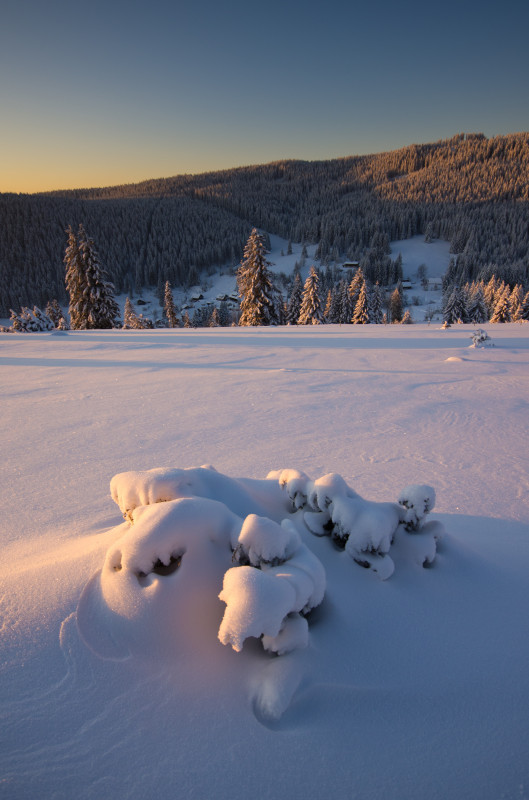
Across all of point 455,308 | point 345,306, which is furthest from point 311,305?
point 455,308

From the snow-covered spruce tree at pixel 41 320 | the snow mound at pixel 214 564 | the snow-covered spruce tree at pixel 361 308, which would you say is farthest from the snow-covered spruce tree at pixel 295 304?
the snow mound at pixel 214 564

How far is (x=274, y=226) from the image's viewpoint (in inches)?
6275

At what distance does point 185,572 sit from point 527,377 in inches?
281

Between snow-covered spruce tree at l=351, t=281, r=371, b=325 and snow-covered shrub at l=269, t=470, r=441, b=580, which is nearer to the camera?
snow-covered shrub at l=269, t=470, r=441, b=580

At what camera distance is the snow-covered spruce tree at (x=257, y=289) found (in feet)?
87.2

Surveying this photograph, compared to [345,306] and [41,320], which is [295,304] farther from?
[41,320]

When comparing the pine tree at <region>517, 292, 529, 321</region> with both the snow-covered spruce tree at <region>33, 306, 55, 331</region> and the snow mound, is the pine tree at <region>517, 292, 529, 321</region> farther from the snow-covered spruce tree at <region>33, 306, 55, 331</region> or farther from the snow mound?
the snow mound

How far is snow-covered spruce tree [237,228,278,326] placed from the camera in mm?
26594

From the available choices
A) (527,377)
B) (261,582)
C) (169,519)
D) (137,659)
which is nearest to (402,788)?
(261,582)

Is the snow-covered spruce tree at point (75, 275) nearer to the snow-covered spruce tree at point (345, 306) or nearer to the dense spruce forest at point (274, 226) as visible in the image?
the snow-covered spruce tree at point (345, 306)

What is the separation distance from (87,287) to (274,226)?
152669 millimetres

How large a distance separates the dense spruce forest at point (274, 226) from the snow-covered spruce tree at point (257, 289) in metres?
67.1

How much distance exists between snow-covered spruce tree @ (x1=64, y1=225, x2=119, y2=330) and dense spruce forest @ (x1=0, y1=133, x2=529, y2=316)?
62301mm

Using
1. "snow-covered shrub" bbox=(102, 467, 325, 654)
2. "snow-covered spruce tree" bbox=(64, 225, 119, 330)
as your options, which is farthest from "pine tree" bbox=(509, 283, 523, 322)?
"snow-covered shrub" bbox=(102, 467, 325, 654)
